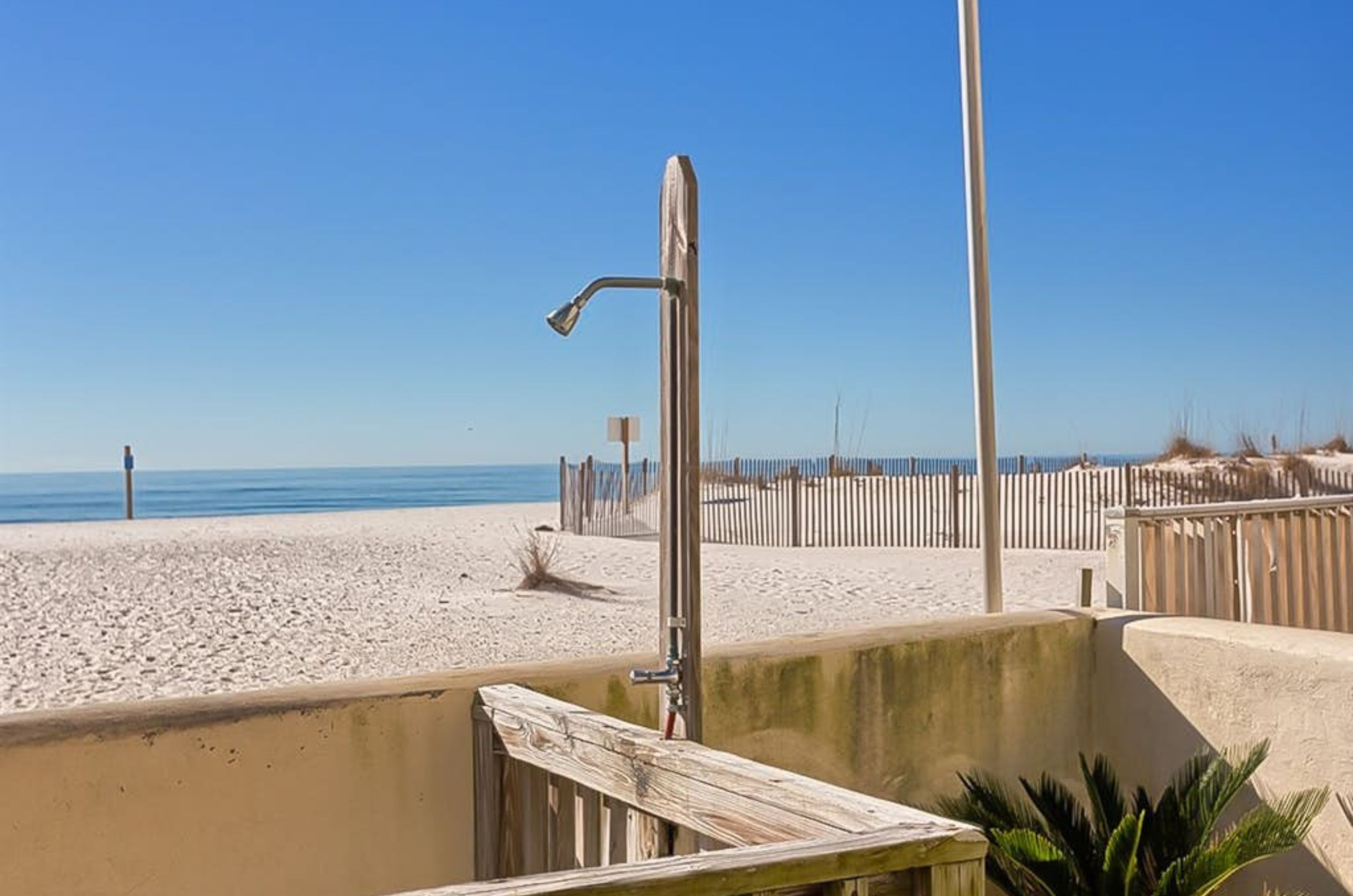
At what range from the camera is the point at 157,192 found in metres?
57.5

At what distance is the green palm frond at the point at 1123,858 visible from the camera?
154 inches

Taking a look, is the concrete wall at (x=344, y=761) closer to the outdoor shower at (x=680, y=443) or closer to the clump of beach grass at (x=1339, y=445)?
the outdoor shower at (x=680, y=443)

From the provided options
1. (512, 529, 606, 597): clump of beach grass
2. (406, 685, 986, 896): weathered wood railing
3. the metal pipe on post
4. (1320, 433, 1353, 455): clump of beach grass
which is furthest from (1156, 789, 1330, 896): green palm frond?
(1320, 433, 1353, 455): clump of beach grass

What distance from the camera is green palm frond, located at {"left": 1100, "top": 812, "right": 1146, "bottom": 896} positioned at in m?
3.91

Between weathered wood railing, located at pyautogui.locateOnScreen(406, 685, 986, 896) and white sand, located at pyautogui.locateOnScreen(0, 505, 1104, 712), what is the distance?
3497 mm

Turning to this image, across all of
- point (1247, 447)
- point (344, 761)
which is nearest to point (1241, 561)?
point (344, 761)

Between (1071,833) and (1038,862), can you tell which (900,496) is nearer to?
(1071,833)

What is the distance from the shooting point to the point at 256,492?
58.7 m

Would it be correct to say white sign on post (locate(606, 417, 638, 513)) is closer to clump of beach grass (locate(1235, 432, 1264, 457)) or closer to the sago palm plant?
clump of beach grass (locate(1235, 432, 1264, 457))

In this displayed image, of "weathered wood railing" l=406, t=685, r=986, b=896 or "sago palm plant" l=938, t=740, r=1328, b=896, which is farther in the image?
"sago palm plant" l=938, t=740, r=1328, b=896

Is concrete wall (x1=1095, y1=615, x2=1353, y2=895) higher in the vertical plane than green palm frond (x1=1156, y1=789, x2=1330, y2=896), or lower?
higher

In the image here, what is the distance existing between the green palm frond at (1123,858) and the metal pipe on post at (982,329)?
4.47 feet

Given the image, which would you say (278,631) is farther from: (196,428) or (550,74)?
(196,428)

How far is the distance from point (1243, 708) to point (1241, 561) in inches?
62.1
